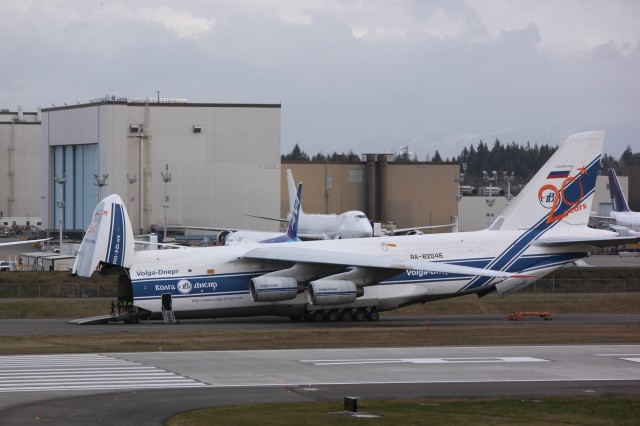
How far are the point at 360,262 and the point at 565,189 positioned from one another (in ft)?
34.6

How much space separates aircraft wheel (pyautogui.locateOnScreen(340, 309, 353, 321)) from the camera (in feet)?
145

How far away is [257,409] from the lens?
69.1 feet

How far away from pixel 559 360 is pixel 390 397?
8.51 metres

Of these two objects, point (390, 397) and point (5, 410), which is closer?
point (5, 410)

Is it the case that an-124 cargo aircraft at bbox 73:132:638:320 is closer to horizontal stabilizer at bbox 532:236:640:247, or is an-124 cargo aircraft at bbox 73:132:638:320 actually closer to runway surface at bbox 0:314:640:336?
horizontal stabilizer at bbox 532:236:640:247

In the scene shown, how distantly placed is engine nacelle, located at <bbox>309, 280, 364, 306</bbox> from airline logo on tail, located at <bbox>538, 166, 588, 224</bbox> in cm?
988

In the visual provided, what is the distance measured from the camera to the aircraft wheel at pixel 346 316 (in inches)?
1737

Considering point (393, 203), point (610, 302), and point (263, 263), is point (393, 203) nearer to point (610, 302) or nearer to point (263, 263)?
point (610, 302)

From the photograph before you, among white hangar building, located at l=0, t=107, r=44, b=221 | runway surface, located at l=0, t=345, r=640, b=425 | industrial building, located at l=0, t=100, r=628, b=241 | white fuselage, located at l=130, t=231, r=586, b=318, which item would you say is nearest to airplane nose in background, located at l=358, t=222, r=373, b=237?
industrial building, located at l=0, t=100, r=628, b=241

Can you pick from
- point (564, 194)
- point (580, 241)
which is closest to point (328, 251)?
point (580, 241)

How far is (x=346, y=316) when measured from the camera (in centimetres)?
4416

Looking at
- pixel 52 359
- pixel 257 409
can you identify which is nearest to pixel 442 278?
pixel 52 359

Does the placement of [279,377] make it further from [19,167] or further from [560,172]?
[19,167]

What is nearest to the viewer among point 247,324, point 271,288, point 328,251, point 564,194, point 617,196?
point 271,288
